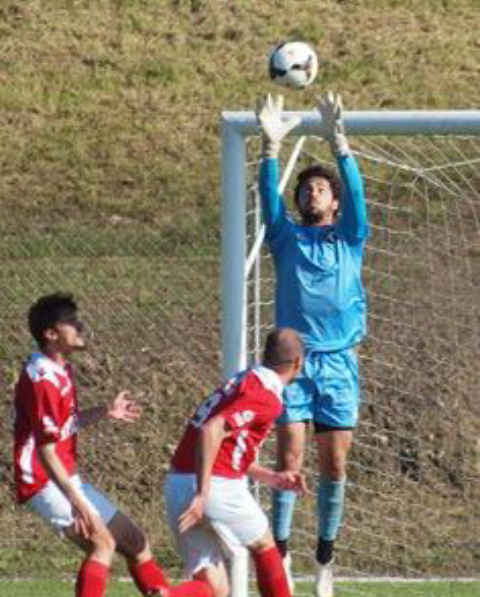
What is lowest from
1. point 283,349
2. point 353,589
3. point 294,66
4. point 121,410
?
point 353,589

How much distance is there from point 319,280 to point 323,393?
49 cm

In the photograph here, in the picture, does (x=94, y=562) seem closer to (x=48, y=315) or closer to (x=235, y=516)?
(x=235, y=516)

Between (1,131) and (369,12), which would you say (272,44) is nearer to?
(369,12)

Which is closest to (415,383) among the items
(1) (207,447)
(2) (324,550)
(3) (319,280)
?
(2) (324,550)

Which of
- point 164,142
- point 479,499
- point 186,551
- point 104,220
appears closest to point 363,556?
point 479,499

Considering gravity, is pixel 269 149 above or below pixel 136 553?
above

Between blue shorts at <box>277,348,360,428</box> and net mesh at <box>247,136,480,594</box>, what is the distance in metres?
2.05

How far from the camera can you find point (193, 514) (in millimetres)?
8328

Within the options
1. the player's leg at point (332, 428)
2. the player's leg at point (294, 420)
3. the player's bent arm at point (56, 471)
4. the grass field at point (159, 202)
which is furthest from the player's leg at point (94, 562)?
the grass field at point (159, 202)

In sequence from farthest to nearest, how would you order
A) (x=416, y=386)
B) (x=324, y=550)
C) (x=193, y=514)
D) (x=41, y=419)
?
(x=416, y=386) → (x=324, y=550) → (x=41, y=419) → (x=193, y=514)

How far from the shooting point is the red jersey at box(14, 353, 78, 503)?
8789 millimetres

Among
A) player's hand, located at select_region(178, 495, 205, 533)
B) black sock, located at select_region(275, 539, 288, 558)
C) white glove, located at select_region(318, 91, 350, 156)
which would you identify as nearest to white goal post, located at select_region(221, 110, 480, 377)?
white glove, located at select_region(318, 91, 350, 156)

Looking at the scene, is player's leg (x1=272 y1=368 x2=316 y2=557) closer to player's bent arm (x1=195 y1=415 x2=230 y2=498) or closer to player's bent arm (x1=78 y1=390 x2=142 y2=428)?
player's bent arm (x1=78 y1=390 x2=142 y2=428)

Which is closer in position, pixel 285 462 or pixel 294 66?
pixel 285 462
